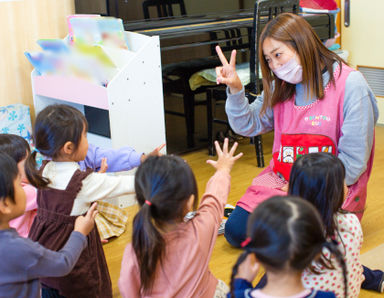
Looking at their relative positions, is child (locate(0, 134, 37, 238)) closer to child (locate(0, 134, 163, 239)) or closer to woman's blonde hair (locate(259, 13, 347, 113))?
child (locate(0, 134, 163, 239))

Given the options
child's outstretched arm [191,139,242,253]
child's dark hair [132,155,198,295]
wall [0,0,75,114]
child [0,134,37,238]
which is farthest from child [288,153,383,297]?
wall [0,0,75,114]

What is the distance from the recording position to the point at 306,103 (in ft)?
6.73

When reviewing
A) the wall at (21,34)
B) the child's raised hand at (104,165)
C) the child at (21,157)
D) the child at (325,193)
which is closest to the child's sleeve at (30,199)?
the child at (21,157)

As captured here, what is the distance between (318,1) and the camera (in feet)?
13.4

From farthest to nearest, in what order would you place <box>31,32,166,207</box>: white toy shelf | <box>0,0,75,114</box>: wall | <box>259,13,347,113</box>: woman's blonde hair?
<box>0,0,75,114</box>: wall < <box>31,32,166,207</box>: white toy shelf < <box>259,13,347,113</box>: woman's blonde hair

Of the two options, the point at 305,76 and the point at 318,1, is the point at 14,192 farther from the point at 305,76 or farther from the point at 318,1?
the point at 318,1

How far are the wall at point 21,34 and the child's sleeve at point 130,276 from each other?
1.98m

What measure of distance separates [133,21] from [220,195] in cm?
205

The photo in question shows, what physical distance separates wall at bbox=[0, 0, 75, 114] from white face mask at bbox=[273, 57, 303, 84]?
167cm

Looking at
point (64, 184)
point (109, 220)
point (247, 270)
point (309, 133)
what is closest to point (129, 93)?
point (109, 220)

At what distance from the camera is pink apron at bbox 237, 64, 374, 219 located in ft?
6.64

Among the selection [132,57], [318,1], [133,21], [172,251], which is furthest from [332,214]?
[318,1]

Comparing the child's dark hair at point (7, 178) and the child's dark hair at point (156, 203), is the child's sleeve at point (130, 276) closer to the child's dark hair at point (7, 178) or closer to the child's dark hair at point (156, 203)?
the child's dark hair at point (156, 203)

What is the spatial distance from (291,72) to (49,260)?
3.55 ft
